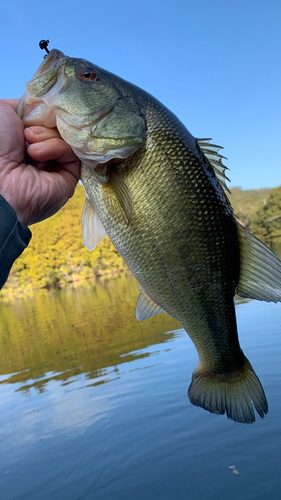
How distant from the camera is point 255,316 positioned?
1351cm

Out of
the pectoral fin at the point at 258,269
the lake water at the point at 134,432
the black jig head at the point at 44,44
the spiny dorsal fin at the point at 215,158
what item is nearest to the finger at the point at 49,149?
the black jig head at the point at 44,44

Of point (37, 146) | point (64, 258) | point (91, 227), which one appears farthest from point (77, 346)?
point (64, 258)

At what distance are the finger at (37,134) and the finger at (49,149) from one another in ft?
0.07

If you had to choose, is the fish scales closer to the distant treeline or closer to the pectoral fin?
the pectoral fin

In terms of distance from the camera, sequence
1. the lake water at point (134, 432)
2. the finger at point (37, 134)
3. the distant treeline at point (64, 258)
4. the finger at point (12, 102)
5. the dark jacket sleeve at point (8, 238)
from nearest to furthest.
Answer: the dark jacket sleeve at point (8, 238)
the finger at point (37, 134)
the finger at point (12, 102)
the lake water at point (134, 432)
the distant treeline at point (64, 258)

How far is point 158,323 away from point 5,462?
33.1ft

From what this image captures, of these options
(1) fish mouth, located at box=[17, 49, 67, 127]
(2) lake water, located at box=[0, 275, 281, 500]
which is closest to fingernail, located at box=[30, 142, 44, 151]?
(1) fish mouth, located at box=[17, 49, 67, 127]

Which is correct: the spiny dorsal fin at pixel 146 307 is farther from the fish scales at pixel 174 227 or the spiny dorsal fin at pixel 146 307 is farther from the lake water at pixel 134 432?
the lake water at pixel 134 432

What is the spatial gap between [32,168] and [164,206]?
957mm

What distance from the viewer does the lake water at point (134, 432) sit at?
16.3 feet

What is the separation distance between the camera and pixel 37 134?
2.38 metres

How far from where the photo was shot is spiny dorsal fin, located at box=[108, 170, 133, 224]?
7.48ft

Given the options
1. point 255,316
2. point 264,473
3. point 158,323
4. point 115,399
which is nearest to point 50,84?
point 264,473

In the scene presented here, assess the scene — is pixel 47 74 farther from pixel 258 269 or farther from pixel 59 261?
pixel 59 261
